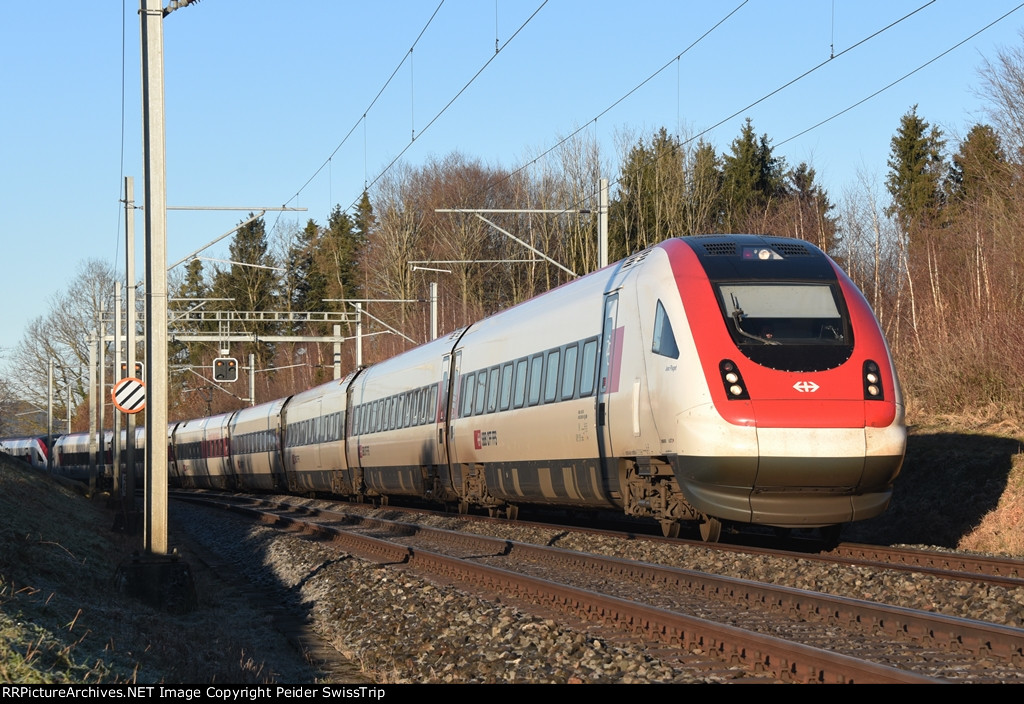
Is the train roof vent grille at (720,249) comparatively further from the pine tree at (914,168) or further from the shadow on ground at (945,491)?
the pine tree at (914,168)

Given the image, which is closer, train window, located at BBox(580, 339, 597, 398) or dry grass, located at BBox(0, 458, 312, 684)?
dry grass, located at BBox(0, 458, 312, 684)

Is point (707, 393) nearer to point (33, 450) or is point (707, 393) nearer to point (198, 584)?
point (198, 584)

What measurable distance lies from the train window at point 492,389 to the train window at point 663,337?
6.18 meters

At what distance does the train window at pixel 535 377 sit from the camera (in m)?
16.9

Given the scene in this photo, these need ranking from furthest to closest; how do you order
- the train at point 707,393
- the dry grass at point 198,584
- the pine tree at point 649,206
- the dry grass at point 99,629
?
the pine tree at point 649,206 → the train at point 707,393 → the dry grass at point 198,584 → the dry grass at point 99,629

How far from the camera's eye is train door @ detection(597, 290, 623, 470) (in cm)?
1402

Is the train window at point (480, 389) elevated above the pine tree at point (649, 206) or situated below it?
below

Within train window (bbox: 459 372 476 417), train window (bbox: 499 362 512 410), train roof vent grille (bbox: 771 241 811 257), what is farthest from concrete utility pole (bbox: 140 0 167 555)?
train window (bbox: 459 372 476 417)

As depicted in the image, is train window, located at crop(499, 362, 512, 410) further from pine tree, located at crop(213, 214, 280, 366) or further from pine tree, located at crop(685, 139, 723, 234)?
pine tree, located at crop(213, 214, 280, 366)

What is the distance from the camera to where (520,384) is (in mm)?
17766

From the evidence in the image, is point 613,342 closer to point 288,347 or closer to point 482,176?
point 482,176

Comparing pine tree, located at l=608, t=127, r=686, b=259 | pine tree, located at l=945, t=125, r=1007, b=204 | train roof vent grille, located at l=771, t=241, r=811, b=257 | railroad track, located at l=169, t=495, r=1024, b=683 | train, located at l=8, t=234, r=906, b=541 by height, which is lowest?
railroad track, located at l=169, t=495, r=1024, b=683

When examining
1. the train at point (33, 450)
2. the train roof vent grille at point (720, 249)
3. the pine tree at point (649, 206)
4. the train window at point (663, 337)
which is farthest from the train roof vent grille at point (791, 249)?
the train at point (33, 450)

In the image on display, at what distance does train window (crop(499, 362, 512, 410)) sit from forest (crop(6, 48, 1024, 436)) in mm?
4486
